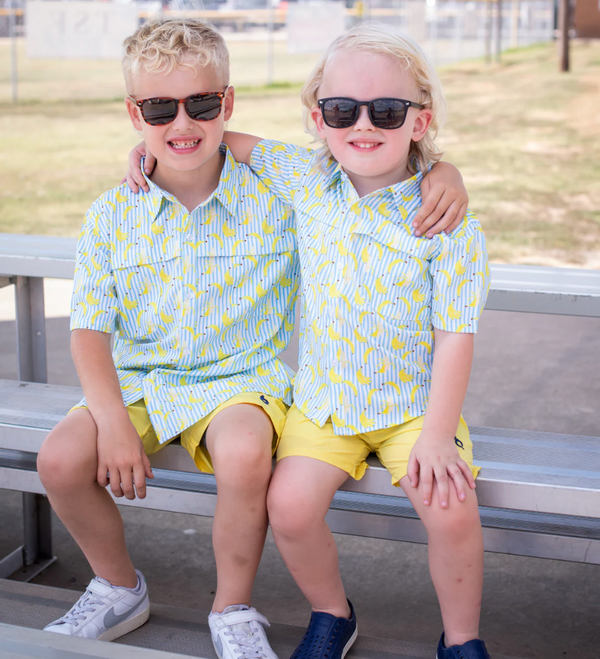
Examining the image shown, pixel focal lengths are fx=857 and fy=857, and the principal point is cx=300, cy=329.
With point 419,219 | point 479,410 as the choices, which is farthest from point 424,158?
point 479,410

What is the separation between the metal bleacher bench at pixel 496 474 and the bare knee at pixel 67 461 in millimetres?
134

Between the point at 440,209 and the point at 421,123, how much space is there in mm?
212

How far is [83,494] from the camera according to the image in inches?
69.2

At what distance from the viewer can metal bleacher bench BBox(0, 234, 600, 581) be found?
1.67 meters

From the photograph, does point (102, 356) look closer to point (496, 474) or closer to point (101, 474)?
point (101, 474)

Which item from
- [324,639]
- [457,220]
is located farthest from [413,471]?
[457,220]

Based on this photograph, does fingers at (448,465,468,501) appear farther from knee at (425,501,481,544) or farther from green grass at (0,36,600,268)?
green grass at (0,36,600,268)

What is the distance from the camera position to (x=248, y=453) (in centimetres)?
167

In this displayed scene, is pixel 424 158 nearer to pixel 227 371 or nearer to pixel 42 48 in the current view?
pixel 227 371

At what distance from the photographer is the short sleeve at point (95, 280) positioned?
192cm

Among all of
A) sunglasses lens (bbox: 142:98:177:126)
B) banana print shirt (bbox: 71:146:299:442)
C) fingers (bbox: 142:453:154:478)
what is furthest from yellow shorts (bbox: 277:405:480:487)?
sunglasses lens (bbox: 142:98:177:126)

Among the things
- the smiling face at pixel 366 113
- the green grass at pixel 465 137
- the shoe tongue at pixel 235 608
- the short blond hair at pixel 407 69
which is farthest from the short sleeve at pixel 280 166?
the green grass at pixel 465 137

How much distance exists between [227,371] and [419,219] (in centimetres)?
56

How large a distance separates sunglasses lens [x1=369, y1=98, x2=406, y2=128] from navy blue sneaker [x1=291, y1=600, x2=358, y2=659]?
3.28 ft
